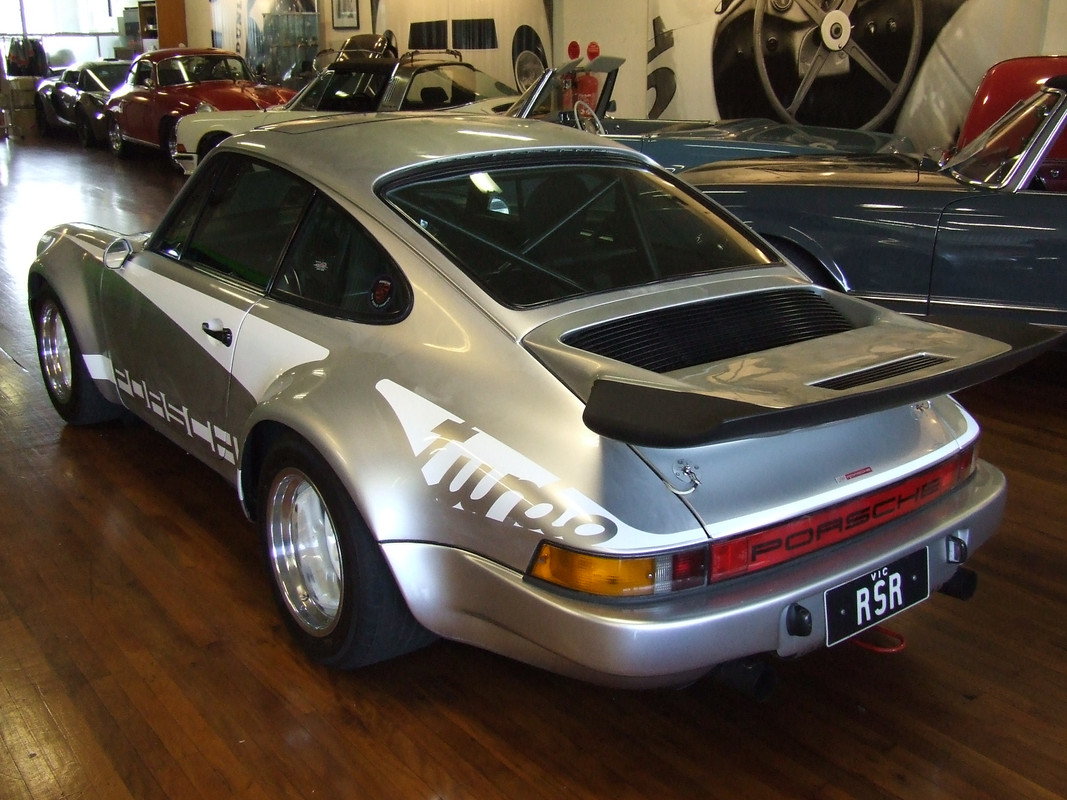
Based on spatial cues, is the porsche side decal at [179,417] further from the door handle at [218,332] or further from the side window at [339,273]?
the side window at [339,273]

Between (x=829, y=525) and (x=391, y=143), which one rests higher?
(x=391, y=143)

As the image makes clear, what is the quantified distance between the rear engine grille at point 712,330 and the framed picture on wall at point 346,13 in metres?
14.2

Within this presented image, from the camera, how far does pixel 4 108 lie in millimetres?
17875

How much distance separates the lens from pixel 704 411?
160 centimetres

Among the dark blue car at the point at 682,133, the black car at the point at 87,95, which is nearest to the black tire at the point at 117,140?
the black car at the point at 87,95

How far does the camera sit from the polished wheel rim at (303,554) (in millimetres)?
2428

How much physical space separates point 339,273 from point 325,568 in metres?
0.72

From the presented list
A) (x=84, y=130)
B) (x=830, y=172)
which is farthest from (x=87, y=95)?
(x=830, y=172)

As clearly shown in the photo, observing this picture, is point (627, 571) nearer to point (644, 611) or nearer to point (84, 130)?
point (644, 611)

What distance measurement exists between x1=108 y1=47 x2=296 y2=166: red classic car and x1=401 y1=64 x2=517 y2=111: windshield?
2.91m

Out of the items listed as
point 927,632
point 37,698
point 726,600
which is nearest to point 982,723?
point 927,632

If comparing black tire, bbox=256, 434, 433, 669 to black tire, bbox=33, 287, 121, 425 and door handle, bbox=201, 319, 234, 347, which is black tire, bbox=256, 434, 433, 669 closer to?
door handle, bbox=201, 319, 234, 347

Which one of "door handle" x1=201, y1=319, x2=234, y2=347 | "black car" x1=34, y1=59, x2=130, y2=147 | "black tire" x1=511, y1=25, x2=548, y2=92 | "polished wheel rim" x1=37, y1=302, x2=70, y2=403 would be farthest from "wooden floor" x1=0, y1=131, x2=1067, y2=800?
"black car" x1=34, y1=59, x2=130, y2=147

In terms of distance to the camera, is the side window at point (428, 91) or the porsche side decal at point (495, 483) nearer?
the porsche side decal at point (495, 483)
